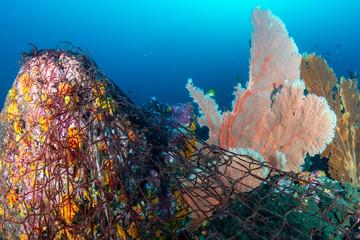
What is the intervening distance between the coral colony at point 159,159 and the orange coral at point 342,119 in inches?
63.2

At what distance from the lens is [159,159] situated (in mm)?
2273

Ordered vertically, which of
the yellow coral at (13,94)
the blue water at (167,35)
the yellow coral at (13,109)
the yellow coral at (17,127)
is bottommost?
the yellow coral at (17,127)

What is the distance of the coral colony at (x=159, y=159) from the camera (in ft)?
4.93

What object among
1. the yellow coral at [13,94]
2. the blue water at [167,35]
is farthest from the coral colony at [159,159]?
the blue water at [167,35]

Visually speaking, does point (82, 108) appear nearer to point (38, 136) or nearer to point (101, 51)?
point (38, 136)

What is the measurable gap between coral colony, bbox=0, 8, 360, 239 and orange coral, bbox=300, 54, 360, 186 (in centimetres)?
160

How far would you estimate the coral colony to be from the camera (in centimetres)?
150

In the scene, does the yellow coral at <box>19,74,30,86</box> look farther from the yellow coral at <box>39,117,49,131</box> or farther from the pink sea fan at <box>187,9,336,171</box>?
the pink sea fan at <box>187,9,336,171</box>

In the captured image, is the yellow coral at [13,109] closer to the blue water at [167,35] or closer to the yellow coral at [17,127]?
the yellow coral at [17,127]

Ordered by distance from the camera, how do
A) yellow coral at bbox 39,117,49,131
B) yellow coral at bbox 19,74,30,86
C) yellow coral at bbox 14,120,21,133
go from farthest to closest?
yellow coral at bbox 19,74,30,86 → yellow coral at bbox 14,120,21,133 → yellow coral at bbox 39,117,49,131

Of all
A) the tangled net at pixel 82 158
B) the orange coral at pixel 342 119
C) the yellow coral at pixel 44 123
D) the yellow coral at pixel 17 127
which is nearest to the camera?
the tangled net at pixel 82 158

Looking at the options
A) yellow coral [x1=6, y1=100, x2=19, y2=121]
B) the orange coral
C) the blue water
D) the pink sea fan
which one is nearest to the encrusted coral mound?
yellow coral [x1=6, y1=100, x2=19, y2=121]

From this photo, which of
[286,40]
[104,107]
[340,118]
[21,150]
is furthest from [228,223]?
[340,118]

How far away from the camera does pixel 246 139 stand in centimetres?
363
